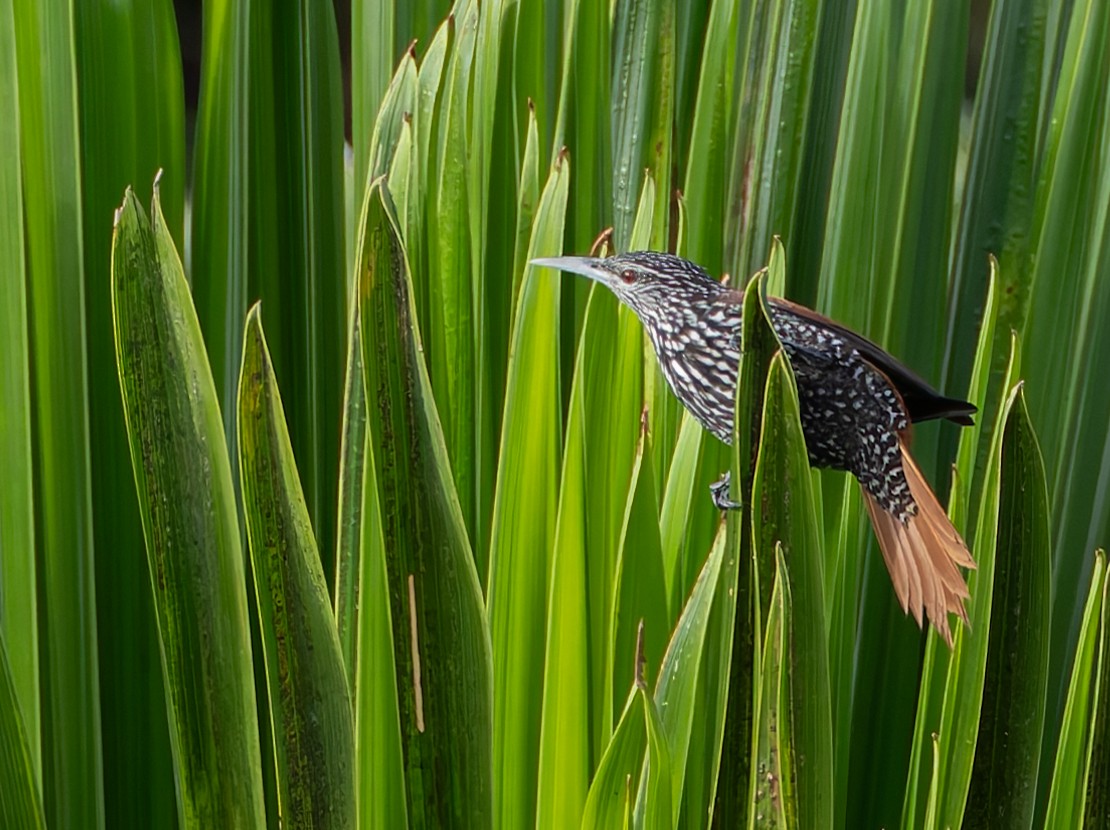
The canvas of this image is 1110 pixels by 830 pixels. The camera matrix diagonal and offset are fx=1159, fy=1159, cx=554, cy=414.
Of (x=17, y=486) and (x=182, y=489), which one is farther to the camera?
(x=17, y=486)

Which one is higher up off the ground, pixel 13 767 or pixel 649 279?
pixel 649 279

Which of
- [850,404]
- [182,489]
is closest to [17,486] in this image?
[182,489]

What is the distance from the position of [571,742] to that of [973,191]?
12.1 inches

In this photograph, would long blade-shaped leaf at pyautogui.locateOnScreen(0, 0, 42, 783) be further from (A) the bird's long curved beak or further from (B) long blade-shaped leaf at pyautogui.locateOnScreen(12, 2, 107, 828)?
(A) the bird's long curved beak

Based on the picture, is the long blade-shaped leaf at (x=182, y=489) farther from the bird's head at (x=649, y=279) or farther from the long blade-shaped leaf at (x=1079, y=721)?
the long blade-shaped leaf at (x=1079, y=721)

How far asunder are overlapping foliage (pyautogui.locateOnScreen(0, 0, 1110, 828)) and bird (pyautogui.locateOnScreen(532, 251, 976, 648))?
0.6 inches

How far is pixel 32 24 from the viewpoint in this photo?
0.41m

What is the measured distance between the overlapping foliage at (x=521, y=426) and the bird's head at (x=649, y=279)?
0.9 inches

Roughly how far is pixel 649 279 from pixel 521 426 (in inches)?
2.4

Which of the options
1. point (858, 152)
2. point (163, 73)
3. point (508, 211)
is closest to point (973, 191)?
point (858, 152)

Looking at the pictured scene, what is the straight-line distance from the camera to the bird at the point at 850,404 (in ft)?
0.97

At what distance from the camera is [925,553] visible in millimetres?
304

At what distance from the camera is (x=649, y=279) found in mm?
325

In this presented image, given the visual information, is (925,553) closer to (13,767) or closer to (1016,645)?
(1016,645)
